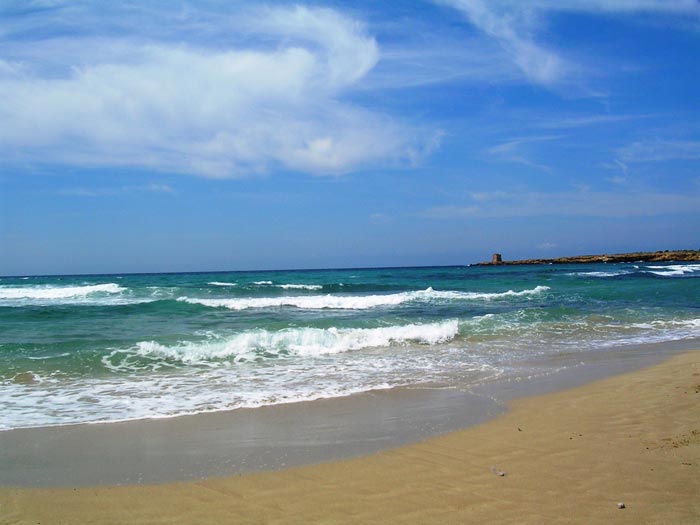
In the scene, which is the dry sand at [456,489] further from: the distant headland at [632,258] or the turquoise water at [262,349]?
the distant headland at [632,258]

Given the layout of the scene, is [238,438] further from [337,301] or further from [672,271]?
[672,271]

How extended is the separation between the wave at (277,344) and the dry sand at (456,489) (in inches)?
234

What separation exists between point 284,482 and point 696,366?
7499 mm

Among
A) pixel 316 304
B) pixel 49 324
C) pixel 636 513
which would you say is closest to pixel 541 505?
pixel 636 513

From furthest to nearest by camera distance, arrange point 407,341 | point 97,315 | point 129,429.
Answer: point 97,315 → point 407,341 → point 129,429

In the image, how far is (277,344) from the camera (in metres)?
11.6

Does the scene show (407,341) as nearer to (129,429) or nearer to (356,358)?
(356,358)

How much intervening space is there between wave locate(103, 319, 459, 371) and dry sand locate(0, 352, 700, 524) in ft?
19.5

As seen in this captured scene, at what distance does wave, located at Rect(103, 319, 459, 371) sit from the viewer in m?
10.1

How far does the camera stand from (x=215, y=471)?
425cm

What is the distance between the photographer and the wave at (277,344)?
10102 mm

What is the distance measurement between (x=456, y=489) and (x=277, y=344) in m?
8.27

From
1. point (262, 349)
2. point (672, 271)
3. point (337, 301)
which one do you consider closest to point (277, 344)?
point (262, 349)

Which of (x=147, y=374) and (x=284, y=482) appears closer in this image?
(x=284, y=482)
